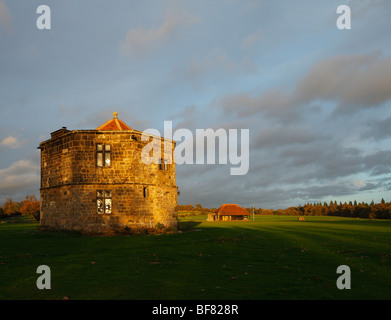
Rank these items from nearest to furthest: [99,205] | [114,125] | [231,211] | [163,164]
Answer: [99,205], [114,125], [163,164], [231,211]

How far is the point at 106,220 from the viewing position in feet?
78.3

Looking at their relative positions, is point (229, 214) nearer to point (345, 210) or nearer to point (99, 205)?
point (99, 205)

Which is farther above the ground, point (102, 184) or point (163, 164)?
point (163, 164)

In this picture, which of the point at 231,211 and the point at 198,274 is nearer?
the point at 198,274

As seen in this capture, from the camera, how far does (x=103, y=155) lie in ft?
81.2

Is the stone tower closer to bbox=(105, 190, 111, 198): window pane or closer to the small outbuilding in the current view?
bbox=(105, 190, 111, 198): window pane

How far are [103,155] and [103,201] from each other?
373 centimetres

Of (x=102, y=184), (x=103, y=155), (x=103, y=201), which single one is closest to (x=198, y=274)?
(x=103, y=201)

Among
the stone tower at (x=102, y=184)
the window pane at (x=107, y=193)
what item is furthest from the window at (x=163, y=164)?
the window pane at (x=107, y=193)

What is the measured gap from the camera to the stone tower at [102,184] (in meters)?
23.9

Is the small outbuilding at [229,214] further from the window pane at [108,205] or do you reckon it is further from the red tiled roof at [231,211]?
the window pane at [108,205]

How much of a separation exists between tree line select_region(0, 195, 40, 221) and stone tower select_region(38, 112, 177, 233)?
29752mm
